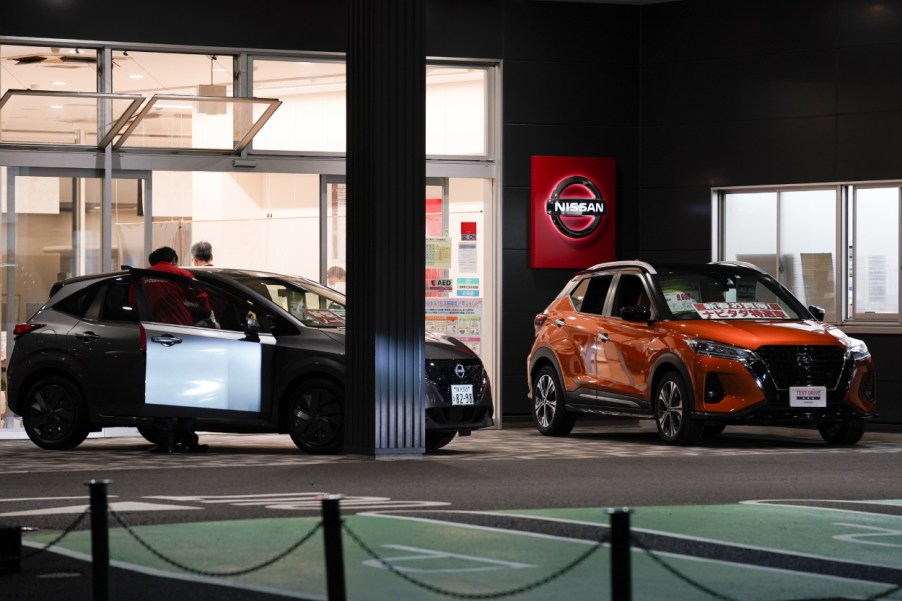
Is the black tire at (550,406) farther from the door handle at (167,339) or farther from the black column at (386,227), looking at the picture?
the door handle at (167,339)

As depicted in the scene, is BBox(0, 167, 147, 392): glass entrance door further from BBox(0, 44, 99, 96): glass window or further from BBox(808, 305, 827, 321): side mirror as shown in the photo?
BBox(808, 305, 827, 321): side mirror

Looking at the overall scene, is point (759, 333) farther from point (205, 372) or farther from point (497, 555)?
point (497, 555)

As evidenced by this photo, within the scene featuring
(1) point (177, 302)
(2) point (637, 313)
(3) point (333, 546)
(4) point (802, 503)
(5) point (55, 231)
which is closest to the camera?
(3) point (333, 546)

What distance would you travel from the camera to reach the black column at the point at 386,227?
48.3ft

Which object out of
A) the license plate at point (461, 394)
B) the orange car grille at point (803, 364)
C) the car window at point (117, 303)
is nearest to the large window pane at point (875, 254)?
the orange car grille at point (803, 364)

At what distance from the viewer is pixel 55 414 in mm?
16000

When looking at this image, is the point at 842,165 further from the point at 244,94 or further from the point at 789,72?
the point at 244,94

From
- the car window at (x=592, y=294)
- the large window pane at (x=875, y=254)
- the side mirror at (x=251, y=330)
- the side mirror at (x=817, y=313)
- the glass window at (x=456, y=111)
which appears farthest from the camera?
the glass window at (x=456, y=111)

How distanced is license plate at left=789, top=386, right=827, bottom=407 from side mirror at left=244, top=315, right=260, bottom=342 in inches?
194

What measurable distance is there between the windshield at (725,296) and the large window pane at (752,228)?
3.55 meters

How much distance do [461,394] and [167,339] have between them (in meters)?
2.68

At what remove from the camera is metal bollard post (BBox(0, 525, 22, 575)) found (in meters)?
7.73

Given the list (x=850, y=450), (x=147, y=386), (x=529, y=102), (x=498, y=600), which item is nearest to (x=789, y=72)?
(x=529, y=102)

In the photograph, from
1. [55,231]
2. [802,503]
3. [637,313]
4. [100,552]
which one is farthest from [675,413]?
[100,552]
